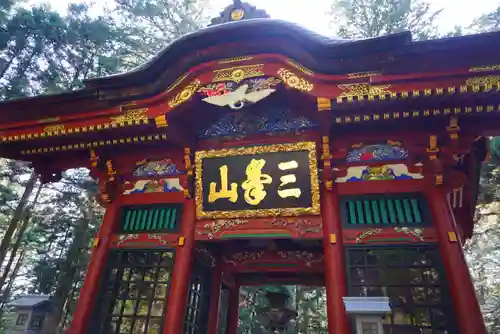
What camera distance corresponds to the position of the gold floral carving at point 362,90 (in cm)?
488

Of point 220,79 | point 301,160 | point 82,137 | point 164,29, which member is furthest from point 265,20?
point 164,29

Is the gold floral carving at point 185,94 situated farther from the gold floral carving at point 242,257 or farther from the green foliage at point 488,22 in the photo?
the green foliage at point 488,22

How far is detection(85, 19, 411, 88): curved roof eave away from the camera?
479 centimetres

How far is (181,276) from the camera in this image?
5.57m

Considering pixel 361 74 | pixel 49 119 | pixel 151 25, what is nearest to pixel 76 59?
pixel 151 25

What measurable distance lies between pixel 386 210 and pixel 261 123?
2.61 m

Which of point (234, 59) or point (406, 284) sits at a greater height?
point (234, 59)

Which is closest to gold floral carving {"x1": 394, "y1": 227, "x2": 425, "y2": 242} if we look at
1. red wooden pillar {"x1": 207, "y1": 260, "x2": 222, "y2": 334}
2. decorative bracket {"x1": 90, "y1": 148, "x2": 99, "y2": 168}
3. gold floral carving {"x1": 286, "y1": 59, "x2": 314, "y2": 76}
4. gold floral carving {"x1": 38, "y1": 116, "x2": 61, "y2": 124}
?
gold floral carving {"x1": 286, "y1": 59, "x2": 314, "y2": 76}

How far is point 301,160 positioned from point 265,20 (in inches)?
92.3

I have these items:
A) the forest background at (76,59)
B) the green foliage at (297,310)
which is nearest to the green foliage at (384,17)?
the forest background at (76,59)

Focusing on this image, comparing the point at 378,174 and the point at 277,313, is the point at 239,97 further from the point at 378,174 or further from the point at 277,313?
the point at 277,313

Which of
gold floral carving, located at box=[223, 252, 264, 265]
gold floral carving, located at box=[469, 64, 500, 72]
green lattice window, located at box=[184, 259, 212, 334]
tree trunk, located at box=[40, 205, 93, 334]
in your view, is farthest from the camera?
tree trunk, located at box=[40, 205, 93, 334]

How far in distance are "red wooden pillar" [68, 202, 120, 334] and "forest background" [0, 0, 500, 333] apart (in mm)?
8594

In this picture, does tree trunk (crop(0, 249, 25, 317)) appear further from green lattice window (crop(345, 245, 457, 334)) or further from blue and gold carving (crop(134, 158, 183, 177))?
green lattice window (crop(345, 245, 457, 334))
